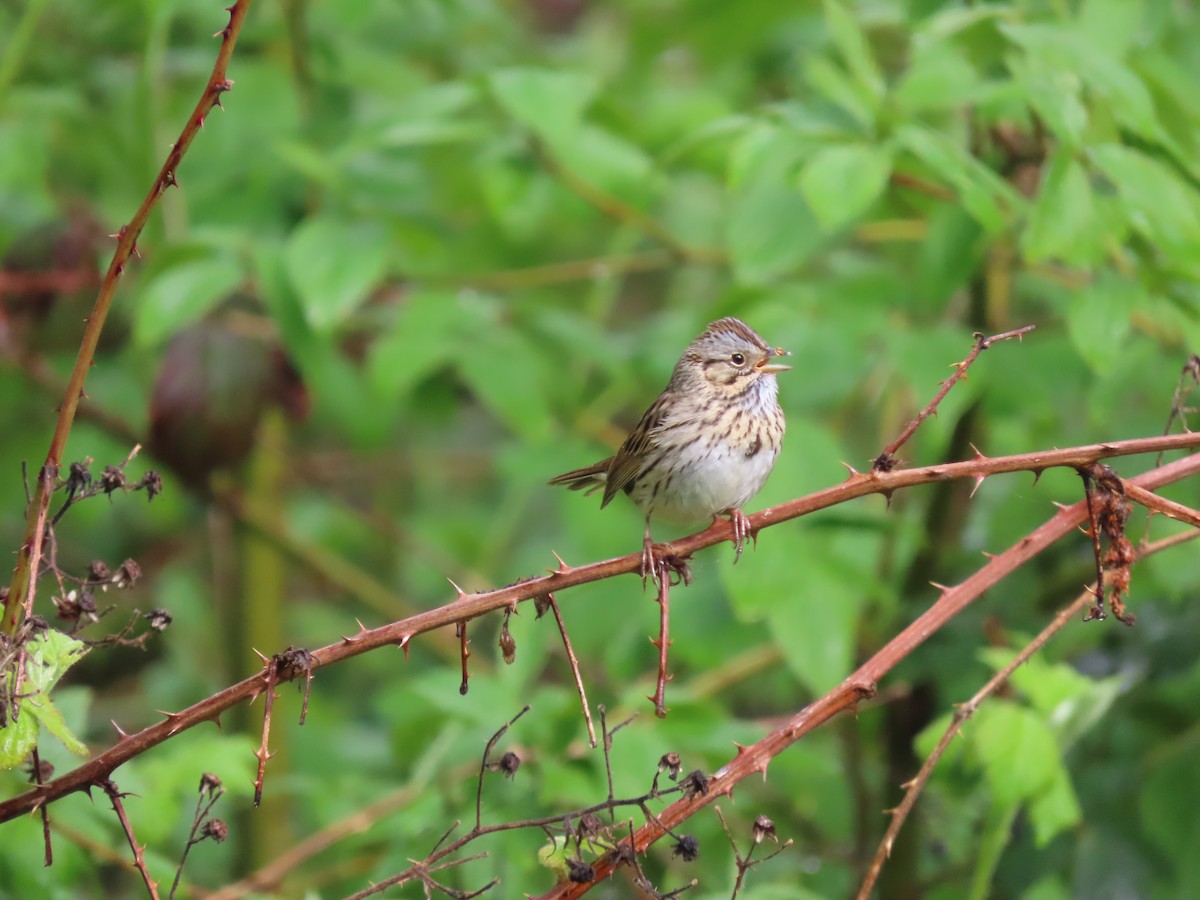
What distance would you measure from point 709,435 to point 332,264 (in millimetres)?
1171

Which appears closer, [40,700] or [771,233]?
[40,700]

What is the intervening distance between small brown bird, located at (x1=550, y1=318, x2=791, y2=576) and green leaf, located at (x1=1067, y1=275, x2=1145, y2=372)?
78cm

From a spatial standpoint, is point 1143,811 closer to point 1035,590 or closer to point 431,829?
point 1035,590

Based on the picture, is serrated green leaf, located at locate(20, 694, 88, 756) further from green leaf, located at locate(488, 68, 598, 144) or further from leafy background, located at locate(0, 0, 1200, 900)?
green leaf, located at locate(488, 68, 598, 144)

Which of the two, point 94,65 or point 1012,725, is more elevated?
point 94,65

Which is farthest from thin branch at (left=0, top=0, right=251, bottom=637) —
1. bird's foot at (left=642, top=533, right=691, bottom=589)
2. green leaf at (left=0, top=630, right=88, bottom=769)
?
bird's foot at (left=642, top=533, right=691, bottom=589)

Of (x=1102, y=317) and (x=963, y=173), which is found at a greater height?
(x=963, y=173)

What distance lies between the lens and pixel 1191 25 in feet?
15.5

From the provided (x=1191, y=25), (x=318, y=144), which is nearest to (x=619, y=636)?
(x=318, y=144)

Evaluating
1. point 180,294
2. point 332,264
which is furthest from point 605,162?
point 180,294

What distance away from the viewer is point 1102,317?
10.2ft

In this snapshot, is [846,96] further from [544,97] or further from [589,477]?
[589,477]

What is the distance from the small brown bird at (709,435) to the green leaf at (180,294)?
1106mm

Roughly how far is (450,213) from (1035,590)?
3.38 meters
